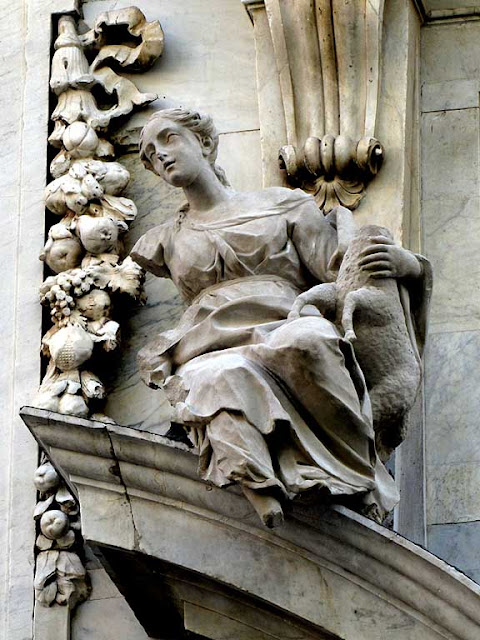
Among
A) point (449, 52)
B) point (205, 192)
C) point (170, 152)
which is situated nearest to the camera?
point (170, 152)

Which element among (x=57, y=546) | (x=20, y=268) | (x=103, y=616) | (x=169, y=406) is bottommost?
(x=103, y=616)

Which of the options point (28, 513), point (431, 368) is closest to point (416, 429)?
point (431, 368)

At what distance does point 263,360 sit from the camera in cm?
714

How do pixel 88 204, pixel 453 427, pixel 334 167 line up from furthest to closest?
pixel 88 204 → pixel 334 167 → pixel 453 427

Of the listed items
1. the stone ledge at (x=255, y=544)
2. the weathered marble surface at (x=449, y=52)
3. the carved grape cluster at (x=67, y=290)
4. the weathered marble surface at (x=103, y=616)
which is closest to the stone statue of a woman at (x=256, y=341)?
the stone ledge at (x=255, y=544)

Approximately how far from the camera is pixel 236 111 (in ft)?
28.2

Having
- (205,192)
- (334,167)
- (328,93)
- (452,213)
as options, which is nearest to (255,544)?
(205,192)

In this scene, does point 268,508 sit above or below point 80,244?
below

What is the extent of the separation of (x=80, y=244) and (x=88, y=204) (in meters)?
0.14

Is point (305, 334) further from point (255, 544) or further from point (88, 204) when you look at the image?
point (88, 204)

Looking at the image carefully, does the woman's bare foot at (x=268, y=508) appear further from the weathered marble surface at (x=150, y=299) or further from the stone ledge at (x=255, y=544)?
the weathered marble surface at (x=150, y=299)

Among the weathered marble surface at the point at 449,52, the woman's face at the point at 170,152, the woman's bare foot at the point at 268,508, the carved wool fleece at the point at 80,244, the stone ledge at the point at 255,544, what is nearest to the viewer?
the woman's bare foot at the point at 268,508

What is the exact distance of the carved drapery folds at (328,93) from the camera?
8.22m

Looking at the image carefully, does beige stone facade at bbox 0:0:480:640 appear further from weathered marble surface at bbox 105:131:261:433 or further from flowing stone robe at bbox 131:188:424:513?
flowing stone robe at bbox 131:188:424:513
